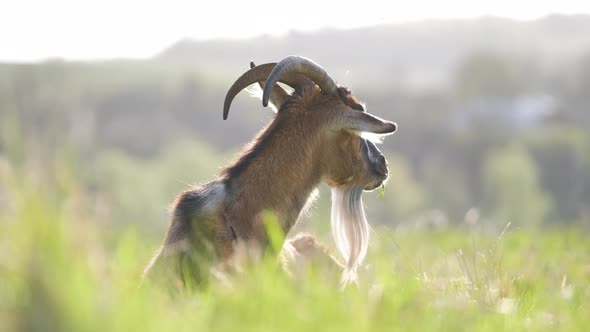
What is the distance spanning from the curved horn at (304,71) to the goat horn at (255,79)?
0.28ft

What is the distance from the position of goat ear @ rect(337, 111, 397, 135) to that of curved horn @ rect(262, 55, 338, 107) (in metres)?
0.28

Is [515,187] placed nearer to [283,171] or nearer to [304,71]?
[304,71]

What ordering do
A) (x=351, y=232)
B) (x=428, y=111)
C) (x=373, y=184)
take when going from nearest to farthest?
(x=373, y=184)
(x=351, y=232)
(x=428, y=111)

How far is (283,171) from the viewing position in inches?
270

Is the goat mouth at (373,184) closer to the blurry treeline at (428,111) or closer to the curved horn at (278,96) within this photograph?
the curved horn at (278,96)

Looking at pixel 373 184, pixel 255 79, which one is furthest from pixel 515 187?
pixel 255 79

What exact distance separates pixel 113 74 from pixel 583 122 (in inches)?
2161

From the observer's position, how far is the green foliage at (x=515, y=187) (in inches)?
3048

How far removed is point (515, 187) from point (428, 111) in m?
31.7

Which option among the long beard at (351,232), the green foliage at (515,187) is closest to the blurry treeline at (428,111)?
the green foliage at (515,187)

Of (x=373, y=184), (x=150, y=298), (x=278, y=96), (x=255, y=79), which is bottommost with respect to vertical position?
(x=373, y=184)

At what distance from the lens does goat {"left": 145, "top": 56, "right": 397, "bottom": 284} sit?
21.2 ft

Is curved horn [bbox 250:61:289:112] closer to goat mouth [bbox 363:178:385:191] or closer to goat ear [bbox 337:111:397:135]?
goat ear [bbox 337:111:397:135]

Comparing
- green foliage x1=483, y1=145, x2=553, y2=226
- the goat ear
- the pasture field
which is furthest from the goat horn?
green foliage x1=483, y1=145, x2=553, y2=226
